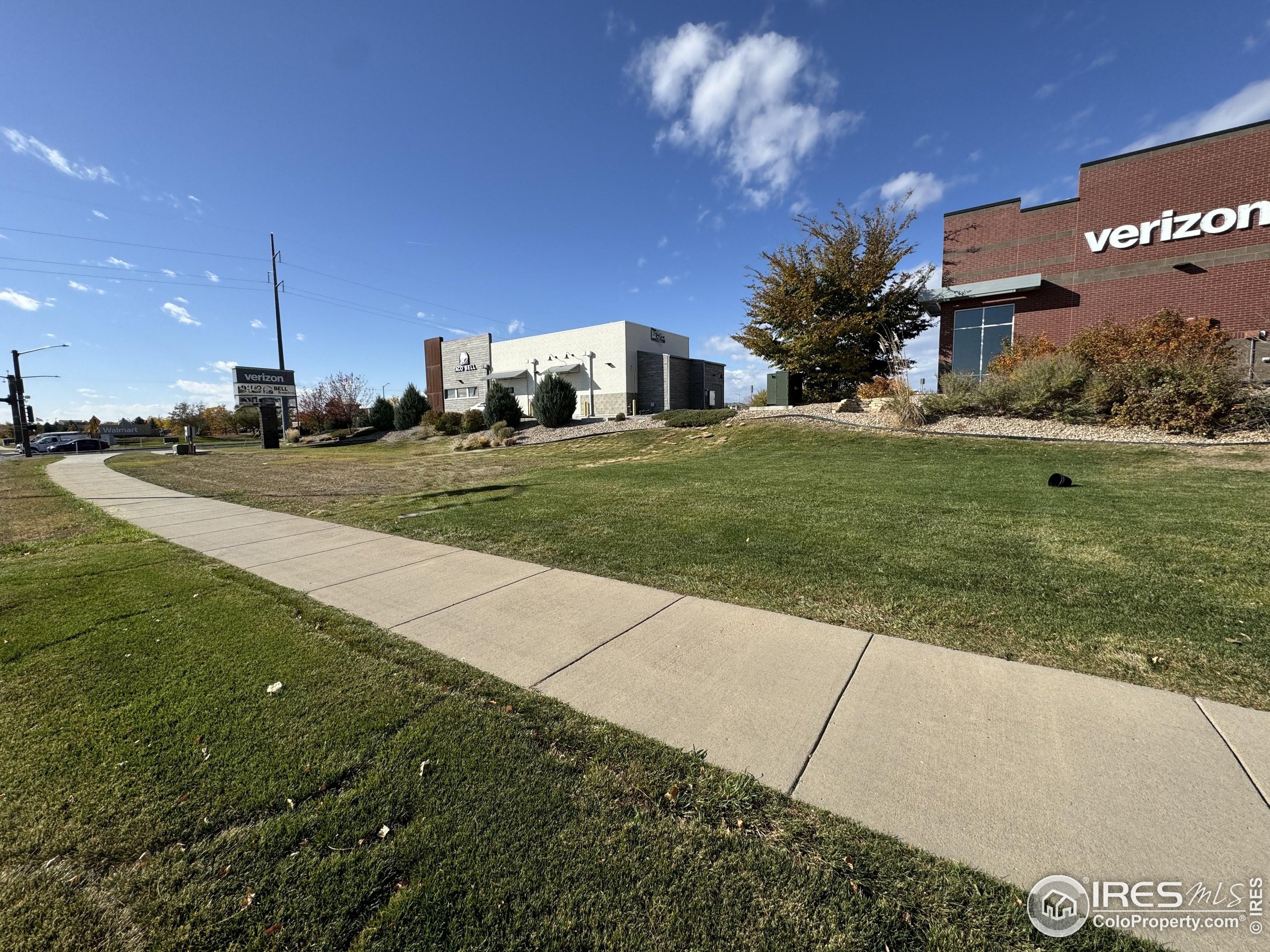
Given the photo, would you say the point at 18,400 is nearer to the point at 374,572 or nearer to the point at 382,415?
the point at 382,415

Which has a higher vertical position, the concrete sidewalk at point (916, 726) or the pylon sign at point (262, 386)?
the pylon sign at point (262, 386)

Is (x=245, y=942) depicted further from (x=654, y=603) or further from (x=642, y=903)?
(x=654, y=603)

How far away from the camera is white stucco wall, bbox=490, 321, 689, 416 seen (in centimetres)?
3438

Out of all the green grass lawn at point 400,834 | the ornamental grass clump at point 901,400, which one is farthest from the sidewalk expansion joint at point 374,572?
the ornamental grass clump at point 901,400

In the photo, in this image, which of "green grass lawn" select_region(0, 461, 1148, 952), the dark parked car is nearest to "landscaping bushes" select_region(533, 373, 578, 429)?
"green grass lawn" select_region(0, 461, 1148, 952)

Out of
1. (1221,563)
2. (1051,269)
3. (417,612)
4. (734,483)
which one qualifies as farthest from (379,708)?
(1051,269)

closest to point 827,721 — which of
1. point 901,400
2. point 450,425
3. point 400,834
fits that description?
point 400,834

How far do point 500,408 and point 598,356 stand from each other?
987 centimetres

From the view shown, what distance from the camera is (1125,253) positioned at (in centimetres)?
1631

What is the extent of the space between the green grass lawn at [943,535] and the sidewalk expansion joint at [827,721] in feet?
1.52

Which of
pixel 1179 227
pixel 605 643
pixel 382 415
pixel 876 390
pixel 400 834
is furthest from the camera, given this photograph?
pixel 382 415

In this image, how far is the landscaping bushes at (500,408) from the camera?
92.9 ft

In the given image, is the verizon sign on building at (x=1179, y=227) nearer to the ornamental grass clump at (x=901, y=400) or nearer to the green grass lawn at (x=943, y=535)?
the ornamental grass clump at (x=901, y=400)

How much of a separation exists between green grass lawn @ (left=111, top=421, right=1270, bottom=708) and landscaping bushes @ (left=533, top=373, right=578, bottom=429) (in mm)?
14395
